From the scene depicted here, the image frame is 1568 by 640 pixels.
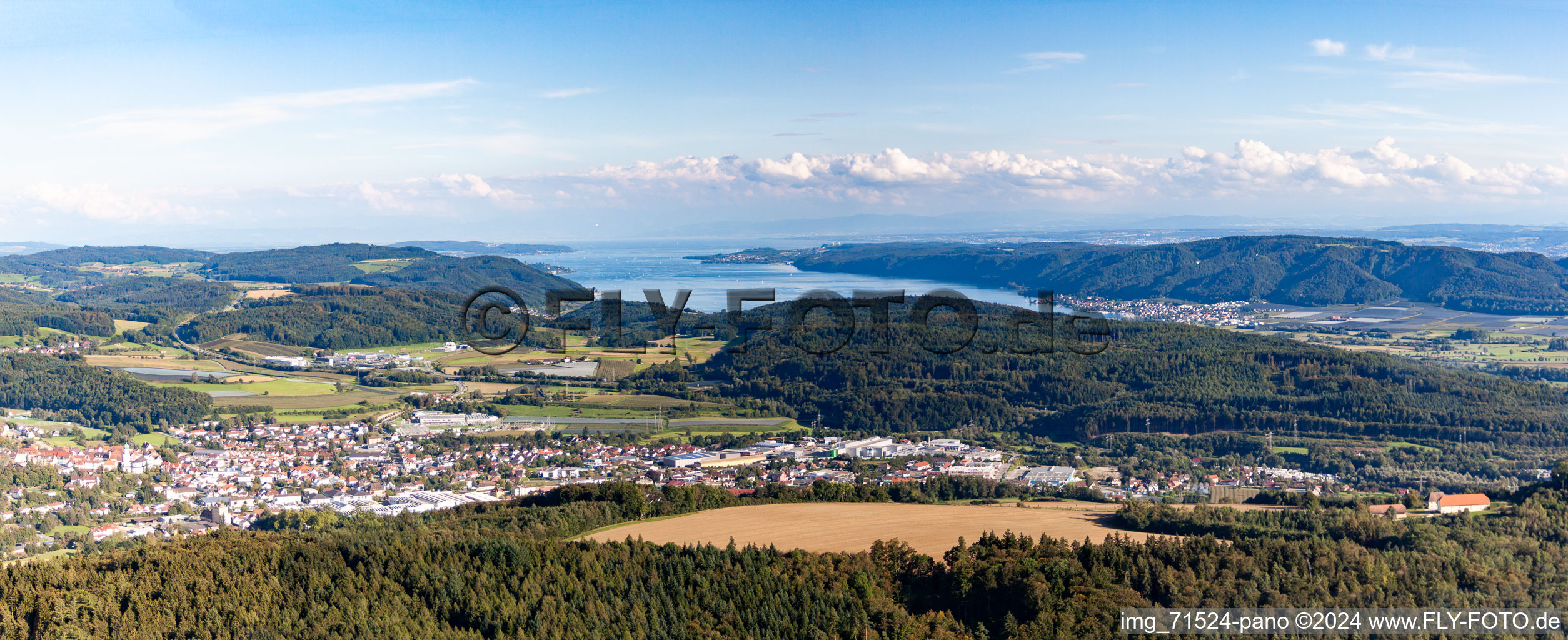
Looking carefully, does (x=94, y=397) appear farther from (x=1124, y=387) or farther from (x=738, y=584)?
(x=1124, y=387)

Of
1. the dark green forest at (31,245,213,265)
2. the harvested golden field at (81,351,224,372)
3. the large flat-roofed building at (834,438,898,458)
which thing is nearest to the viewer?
the large flat-roofed building at (834,438,898,458)

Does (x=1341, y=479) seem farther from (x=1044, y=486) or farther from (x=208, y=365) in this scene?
(x=208, y=365)

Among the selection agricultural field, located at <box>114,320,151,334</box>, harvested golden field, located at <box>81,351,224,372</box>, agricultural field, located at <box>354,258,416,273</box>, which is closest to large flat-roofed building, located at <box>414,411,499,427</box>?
harvested golden field, located at <box>81,351,224,372</box>

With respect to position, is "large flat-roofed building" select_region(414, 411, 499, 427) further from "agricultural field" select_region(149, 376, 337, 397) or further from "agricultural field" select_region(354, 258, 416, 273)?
"agricultural field" select_region(354, 258, 416, 273)

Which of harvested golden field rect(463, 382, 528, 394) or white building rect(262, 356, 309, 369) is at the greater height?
white building rect(262, 356, 309, 369)

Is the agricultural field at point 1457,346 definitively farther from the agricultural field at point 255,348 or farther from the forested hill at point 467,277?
the forested hill at point 467,277

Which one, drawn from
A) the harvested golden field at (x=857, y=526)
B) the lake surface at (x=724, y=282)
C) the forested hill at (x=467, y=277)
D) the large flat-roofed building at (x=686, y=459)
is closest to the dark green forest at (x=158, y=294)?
the forested hill at (x=467, y=277)

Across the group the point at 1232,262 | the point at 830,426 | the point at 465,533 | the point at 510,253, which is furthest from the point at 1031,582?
the point at 510,253
